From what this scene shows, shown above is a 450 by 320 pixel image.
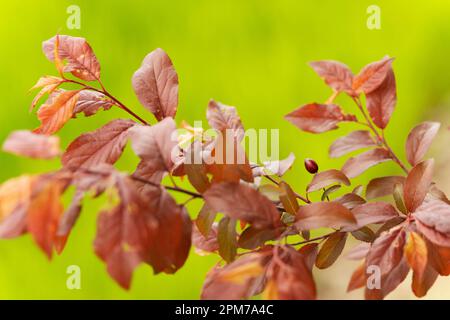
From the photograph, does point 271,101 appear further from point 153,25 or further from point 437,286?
point 437,286

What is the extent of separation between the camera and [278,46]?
1625mm

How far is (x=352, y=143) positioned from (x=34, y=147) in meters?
0.28

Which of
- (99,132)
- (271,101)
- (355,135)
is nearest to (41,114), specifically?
(99,132)

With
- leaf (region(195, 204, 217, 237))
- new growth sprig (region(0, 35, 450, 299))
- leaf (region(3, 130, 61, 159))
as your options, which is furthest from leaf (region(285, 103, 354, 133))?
leaf (region(3, 130, 61, 159))

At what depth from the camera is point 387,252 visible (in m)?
0.38

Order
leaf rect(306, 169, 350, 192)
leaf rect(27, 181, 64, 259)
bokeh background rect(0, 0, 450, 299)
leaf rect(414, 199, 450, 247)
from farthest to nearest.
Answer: bokeh background rect(0, 0, 450, 299) → leaf rect(306, 169, 350, 192) → leaf rect(414, 199, 450, 247) → leaf rect(27, 181, 64, 259)

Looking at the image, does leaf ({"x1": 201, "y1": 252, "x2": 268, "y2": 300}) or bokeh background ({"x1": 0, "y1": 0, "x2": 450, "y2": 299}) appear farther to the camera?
bokeh background ({"x1": 0, "y1": 0, "x2": 450, "y2": 299})

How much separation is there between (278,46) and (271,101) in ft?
0.54

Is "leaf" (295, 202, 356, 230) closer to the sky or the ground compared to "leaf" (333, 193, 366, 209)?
closer to the sky

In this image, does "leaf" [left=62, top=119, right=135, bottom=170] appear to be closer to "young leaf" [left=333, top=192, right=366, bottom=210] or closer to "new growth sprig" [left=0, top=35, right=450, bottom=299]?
"new growth sprig" [left=0, top=35, right=450, bottom=299]

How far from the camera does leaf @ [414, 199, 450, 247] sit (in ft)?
1.20

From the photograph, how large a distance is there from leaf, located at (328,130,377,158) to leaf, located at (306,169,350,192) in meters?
0.02

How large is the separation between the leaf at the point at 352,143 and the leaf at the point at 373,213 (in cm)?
8

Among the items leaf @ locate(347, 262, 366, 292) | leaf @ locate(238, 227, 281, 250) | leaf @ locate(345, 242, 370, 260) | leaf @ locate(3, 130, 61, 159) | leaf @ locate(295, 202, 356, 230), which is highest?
leaf @ locate(3, 130, 61, 159)
